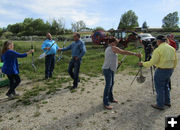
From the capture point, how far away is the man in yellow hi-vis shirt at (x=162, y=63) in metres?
3.49

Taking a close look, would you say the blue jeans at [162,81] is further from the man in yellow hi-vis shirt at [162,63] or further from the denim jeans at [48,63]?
the denim jeans at [48,63]

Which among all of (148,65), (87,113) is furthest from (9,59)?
(148,65)

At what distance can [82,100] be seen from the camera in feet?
14.9

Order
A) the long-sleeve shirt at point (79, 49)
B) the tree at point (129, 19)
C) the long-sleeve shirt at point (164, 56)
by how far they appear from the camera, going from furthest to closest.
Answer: the tree at point (129, 19), the long-sleeve shirt at point (79, 49), the long-sleeve shirt at point (164, 56)

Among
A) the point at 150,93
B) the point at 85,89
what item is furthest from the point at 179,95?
the point at 85,89

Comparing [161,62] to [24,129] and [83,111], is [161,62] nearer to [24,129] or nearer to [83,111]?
[83,111]

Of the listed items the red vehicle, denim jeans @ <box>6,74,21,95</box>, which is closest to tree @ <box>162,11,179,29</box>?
the red vehicle

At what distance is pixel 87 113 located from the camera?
377 centimetres

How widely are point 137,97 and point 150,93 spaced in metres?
0.62

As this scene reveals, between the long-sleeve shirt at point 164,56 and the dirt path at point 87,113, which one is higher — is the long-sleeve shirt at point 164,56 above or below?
above

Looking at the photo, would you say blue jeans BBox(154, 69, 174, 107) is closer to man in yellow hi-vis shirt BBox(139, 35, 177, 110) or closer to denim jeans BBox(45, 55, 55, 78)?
man in yellow hi-vis shirt BBox(139, 35, 177, 110)

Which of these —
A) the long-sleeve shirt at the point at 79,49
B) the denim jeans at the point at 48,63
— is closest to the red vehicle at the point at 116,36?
the denim jeans at the point at 48,63

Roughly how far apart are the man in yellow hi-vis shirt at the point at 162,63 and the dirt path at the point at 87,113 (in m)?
0.49

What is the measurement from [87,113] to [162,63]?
2.23 meters
